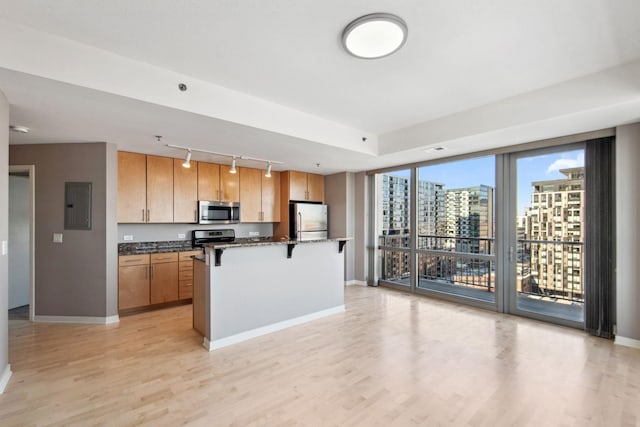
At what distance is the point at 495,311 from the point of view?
428 cm

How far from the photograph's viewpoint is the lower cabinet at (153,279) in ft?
13.7

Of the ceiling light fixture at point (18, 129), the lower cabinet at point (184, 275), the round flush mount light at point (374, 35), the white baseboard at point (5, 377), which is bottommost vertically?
the white baseboard at point (5, 377)

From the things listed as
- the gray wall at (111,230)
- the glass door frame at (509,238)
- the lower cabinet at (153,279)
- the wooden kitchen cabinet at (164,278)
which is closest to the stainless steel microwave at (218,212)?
the lower cabinet at (153,279)

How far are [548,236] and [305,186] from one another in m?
4.16

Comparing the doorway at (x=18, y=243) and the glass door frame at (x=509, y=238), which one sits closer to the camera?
the glass door frame at (x=509, y=238)

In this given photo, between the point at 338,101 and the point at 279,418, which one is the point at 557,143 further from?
the point at 279,418

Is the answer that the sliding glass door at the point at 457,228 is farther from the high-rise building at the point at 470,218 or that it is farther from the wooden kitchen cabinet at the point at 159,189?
the wooden kitchen cabinet at the point at 159,189

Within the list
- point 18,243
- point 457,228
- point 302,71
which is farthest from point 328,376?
point 18,243

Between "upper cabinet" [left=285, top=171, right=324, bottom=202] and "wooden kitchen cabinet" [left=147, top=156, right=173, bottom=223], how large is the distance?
219 cm

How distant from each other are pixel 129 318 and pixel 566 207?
601cm

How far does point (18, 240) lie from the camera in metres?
4.60

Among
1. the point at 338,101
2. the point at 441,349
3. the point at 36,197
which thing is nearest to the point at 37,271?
the point at 36,197

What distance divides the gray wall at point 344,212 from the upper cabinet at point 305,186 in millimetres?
291

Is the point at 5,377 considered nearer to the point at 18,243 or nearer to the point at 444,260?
the point at 18,243
